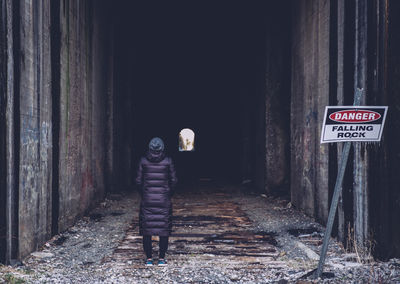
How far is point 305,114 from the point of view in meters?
9.38

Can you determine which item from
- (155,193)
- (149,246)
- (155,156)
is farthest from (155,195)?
(149,246)

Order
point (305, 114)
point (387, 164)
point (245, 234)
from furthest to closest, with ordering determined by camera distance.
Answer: point (305, 114)
point (245, 234)
point (387, 164)

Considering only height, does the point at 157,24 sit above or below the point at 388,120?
above

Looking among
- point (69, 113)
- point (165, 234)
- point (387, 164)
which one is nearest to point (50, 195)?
point (69, 113)

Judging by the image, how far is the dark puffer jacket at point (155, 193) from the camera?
5695 millimetres

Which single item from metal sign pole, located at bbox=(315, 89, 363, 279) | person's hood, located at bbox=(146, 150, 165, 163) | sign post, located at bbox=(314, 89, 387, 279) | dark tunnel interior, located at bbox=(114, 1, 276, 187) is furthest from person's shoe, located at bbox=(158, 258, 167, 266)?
dark tunnel interior, located at bbox=(114, 1, 276, 187)

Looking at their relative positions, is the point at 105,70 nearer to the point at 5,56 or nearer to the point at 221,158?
the point at 5,56

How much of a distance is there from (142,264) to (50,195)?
2168 millimetres

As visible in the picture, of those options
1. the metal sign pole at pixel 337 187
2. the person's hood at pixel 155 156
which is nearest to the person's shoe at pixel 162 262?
the person's hood at pixel 155 156

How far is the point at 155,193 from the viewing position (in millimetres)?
5727

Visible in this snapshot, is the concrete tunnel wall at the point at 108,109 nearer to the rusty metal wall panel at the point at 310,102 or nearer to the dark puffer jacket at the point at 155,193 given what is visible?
the rusty metal wall panel at the point at 310,102

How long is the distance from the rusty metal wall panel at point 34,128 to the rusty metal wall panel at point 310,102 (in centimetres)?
504

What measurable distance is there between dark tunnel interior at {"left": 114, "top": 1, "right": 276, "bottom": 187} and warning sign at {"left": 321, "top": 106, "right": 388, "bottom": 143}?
29.4 feet

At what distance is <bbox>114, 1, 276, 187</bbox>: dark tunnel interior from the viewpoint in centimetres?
1459
